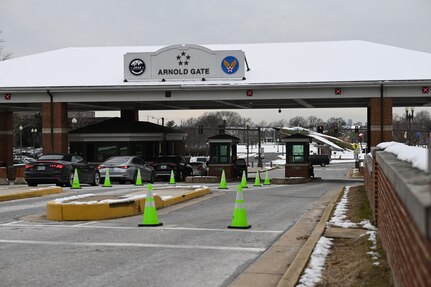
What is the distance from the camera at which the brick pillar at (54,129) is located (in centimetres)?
3653

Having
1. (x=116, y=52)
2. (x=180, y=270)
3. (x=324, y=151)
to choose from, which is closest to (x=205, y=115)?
(x=324, y=151)

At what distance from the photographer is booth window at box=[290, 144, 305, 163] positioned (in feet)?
122

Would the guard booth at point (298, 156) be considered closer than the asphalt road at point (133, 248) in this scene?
No

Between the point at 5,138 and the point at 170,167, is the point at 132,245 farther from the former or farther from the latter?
the point at 5,138

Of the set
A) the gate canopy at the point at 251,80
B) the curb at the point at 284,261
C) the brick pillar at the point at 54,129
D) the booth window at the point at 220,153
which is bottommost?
the curb at the point at 284,261

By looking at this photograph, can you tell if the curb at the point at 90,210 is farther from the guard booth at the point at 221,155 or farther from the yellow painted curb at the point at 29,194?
the guard booth at the point at 221,155

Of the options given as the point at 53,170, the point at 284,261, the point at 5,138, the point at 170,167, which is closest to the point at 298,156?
the point at 170,167

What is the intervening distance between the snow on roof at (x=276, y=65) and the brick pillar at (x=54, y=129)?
1517 millimetres

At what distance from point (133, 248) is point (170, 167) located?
27.1 metres

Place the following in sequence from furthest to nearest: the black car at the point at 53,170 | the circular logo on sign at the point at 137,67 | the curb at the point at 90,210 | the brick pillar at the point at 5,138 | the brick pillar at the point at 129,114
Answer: the brick pillar at the point at 129,114, the brick pillar at the point at 5,138, the circular logo on sign at the point at 137,67, the black car at the point at 53,170, the curb at the point at 90,210

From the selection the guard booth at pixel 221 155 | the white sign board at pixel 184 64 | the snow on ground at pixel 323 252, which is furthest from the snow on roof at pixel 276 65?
the snow on ground at pixel 323 252

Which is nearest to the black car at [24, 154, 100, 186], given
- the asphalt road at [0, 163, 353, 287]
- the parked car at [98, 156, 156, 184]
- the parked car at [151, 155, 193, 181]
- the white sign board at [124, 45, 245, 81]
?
the parked car at [98, 156, 156, 184]

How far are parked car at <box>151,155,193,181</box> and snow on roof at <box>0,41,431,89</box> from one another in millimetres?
5064

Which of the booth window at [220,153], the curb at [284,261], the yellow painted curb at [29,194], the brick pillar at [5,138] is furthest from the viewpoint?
the brick pillar at [5,138]
